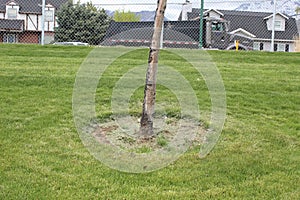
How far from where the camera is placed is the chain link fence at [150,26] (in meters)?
14.0

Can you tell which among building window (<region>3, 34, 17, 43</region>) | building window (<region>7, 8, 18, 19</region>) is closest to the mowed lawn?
building window (<region>3, 34, 17, 43</region>)

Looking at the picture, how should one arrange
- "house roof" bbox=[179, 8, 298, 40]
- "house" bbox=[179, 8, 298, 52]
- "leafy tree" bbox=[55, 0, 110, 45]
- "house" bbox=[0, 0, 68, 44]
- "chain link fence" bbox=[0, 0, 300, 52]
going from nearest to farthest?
"chain link fence" bbox=[0, 0, 300, 52] < "leafy tree" bbox=[55, 0, 110, 45] < "house" bbox=[179, 8, 298, 52] < "house roof" bbox=[179, 8, 298, 40] < "house" bbox=[0, 0, 68, 44]

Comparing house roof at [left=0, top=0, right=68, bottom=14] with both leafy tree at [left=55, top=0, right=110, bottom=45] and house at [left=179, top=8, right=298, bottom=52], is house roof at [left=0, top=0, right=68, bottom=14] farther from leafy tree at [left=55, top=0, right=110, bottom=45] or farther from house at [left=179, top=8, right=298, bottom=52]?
house at [left=179, top=8, right=298, bottom=52]

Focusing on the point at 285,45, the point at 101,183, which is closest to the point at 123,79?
the point at 101,183

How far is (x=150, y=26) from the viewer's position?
15.8 meters

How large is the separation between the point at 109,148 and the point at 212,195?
142cm

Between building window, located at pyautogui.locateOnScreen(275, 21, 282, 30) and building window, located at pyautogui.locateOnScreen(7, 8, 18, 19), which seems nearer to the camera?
building window, located at pyautogui.locateOnScreen(275, 21, 282, 30)

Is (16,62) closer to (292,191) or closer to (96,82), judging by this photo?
(96,82)

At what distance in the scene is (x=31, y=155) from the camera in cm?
467

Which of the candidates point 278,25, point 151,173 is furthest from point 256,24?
point 151,173

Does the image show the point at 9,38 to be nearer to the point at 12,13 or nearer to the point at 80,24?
the point at 80,24

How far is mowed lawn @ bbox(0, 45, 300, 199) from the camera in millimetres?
4012

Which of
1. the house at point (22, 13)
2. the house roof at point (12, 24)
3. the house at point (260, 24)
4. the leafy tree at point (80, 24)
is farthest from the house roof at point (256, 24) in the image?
the house roof at point (12, 24)

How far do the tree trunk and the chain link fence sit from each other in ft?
20.8
